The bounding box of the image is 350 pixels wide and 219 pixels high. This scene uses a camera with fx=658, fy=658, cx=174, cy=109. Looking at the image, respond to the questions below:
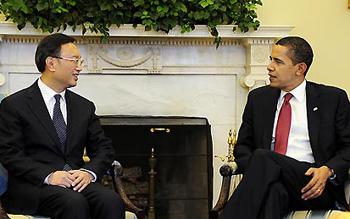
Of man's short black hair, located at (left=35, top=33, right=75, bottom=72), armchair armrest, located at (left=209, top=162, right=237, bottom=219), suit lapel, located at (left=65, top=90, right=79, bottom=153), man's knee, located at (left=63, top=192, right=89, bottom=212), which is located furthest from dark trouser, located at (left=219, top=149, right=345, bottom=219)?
man's short black hair, located at (left=35, top=33, right=75, bottom=72)

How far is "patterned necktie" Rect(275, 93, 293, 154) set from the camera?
125 inches

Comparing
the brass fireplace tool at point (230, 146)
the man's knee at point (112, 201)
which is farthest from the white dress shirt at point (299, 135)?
the brass fireplace tool at point (230, 146)

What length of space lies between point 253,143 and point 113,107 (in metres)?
1.39

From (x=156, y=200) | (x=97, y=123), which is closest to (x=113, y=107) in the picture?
(x=156, y=200)

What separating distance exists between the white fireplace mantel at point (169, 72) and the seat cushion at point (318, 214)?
1.58 m

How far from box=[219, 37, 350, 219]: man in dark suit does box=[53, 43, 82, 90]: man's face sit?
886mm

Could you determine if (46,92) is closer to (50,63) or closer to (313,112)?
(50,63)

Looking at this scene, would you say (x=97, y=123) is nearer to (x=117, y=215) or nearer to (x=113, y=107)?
(x=117, y=215)

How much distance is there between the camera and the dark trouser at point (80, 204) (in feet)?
9.21

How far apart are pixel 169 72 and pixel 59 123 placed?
1458 mm

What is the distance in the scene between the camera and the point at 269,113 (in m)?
3.26

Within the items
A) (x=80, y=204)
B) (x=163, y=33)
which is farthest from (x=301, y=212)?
(x=163, y=33)

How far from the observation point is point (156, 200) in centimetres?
428

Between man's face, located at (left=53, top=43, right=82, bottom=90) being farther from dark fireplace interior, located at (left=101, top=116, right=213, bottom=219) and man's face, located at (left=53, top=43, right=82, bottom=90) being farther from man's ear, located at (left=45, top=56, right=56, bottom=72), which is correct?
dark fireplace interior, located at (left=101, top=116, right=213, bottom=219)
